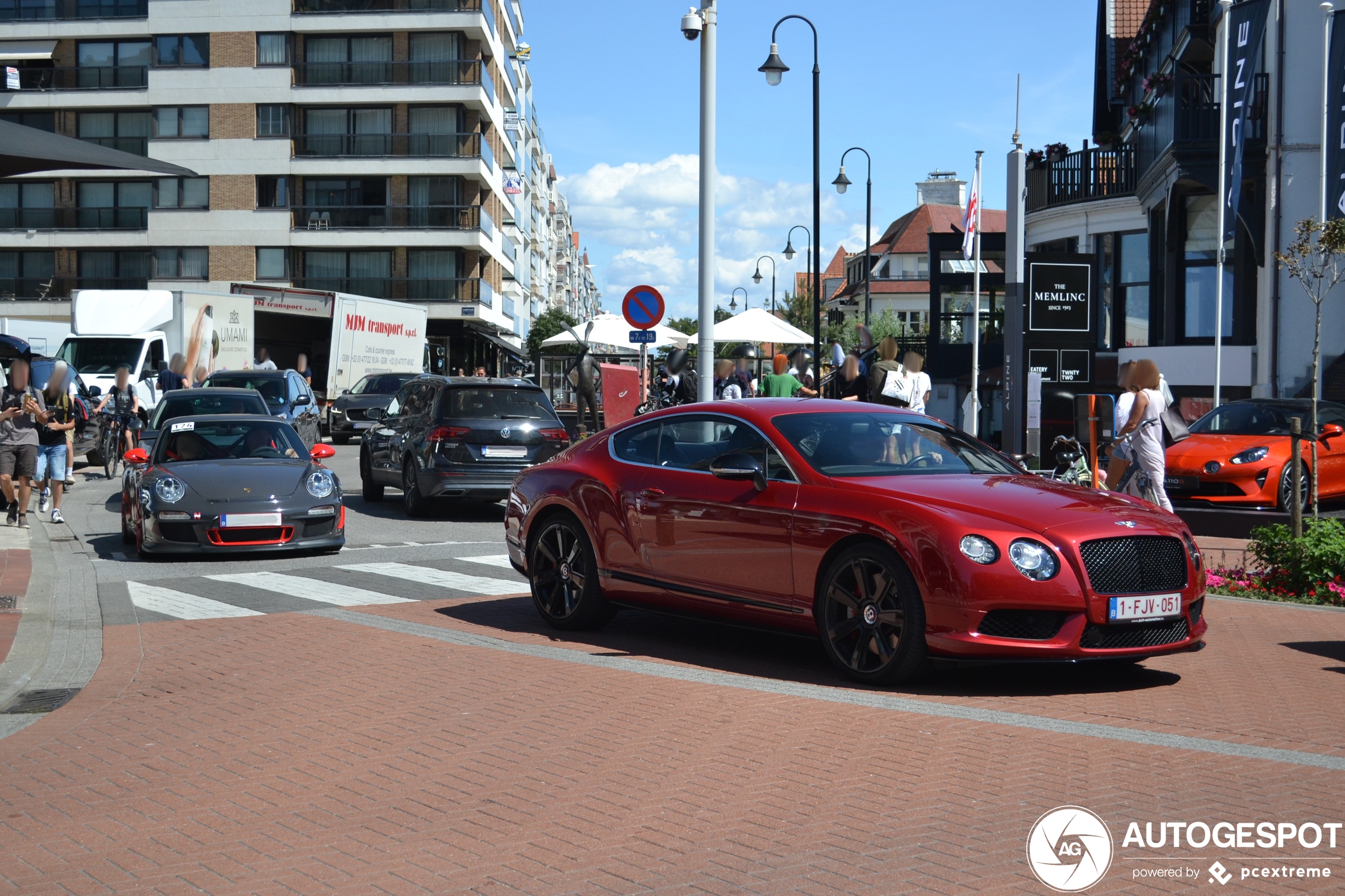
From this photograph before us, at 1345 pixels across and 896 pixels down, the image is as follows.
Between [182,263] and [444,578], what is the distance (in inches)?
2002

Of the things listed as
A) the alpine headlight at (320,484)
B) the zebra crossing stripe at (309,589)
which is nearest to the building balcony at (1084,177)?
the alpine headlight at (320,484)

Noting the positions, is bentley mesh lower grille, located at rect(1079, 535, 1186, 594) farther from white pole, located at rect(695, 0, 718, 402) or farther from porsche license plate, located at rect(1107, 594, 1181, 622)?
white pole, located at rect(695, 0, 718, 402)

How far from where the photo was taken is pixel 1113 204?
29.9 m

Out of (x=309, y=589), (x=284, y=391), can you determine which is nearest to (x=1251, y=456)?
(x=309, y=589)

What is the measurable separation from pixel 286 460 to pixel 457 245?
147 feet

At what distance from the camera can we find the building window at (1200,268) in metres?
25.2

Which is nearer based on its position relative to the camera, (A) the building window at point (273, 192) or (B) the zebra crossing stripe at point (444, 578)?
(B) the zebra crossing stripe at point (444, 578)

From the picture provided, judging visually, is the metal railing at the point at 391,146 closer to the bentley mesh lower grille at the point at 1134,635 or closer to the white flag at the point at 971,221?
the white flag at the point at 971,221

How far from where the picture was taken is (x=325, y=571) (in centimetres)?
1209

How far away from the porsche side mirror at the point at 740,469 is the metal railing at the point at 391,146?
5102 cm

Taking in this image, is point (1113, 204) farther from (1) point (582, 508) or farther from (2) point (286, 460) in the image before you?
(1) point (582, 508)

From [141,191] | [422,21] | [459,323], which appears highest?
[422,21]

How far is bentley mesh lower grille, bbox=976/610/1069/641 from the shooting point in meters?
6.66

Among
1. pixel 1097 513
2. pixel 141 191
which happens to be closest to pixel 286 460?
pixel 1097 513
